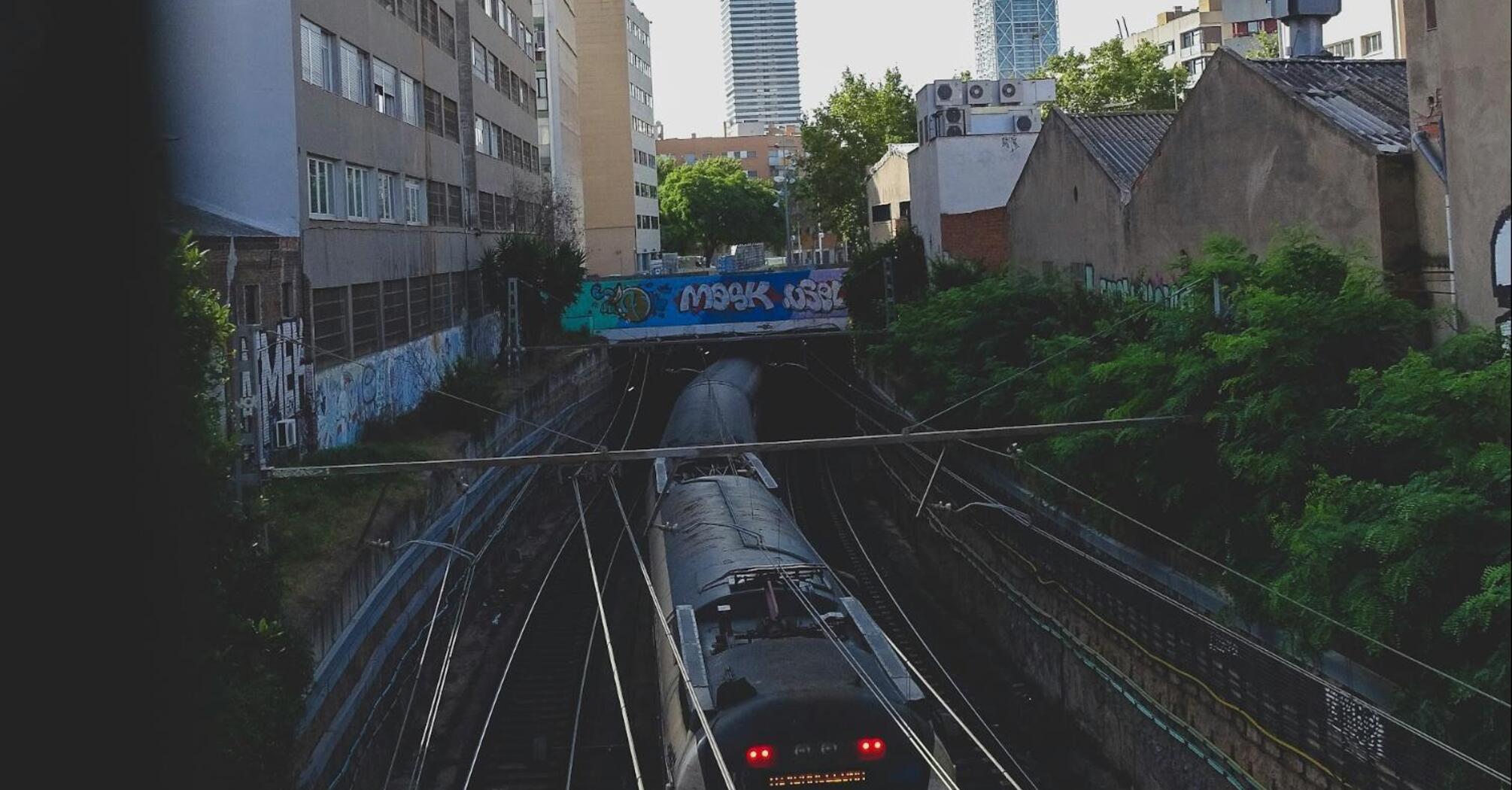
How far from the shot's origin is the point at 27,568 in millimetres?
9477

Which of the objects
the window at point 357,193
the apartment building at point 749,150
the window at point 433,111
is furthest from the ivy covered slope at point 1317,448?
the apartment building at point 749,150

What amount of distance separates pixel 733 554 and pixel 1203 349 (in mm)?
5238

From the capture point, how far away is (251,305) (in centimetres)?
2094

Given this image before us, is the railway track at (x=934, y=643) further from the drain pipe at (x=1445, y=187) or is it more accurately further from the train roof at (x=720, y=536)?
the drain pipe at (x=1445, y=187)

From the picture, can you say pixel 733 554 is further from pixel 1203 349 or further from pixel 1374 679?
pixel 1374 679

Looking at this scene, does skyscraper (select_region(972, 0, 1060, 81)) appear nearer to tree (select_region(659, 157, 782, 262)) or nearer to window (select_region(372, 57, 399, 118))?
tree (select_region(659, 157, 782, 262))

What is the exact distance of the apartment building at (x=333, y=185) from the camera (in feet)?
68.0

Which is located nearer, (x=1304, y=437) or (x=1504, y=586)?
(x=1504, y=586)

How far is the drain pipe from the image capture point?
13.0 metres

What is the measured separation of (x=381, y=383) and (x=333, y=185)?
463 centimetres

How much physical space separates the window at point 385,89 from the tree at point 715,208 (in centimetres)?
7201

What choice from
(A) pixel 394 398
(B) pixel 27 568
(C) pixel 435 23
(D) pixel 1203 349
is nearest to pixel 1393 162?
(D) pixel 1203 349

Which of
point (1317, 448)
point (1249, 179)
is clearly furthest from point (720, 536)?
point (1249, 179)

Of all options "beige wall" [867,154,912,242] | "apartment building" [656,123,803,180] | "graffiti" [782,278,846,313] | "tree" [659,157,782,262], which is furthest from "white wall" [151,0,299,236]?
"apartment building" [656,123,803,180]
